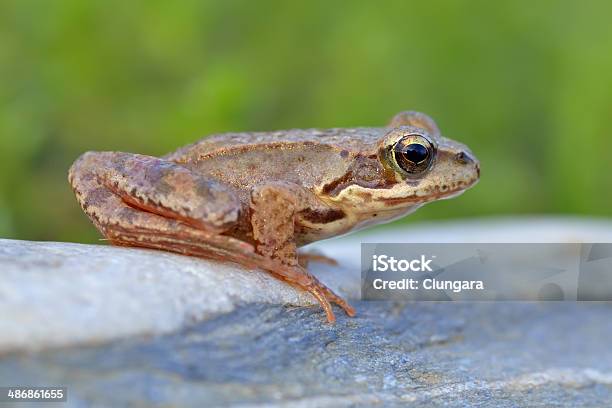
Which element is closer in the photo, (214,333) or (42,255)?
(214,333)

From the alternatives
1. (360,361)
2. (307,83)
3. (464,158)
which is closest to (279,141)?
(464,158)

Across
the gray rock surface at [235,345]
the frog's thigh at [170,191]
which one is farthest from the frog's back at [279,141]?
the gray rock surface at [235,345]

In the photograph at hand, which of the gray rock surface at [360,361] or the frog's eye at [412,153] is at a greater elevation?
the frog's eye at [412,153]

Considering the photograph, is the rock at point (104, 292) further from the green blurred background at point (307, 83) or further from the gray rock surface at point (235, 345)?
the green blurred background at point (307, 83)

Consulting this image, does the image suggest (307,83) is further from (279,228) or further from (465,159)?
(279,228)

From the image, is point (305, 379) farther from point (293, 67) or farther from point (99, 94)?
point (293, 67)

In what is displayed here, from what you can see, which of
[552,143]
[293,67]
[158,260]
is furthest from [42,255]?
[552,143]
